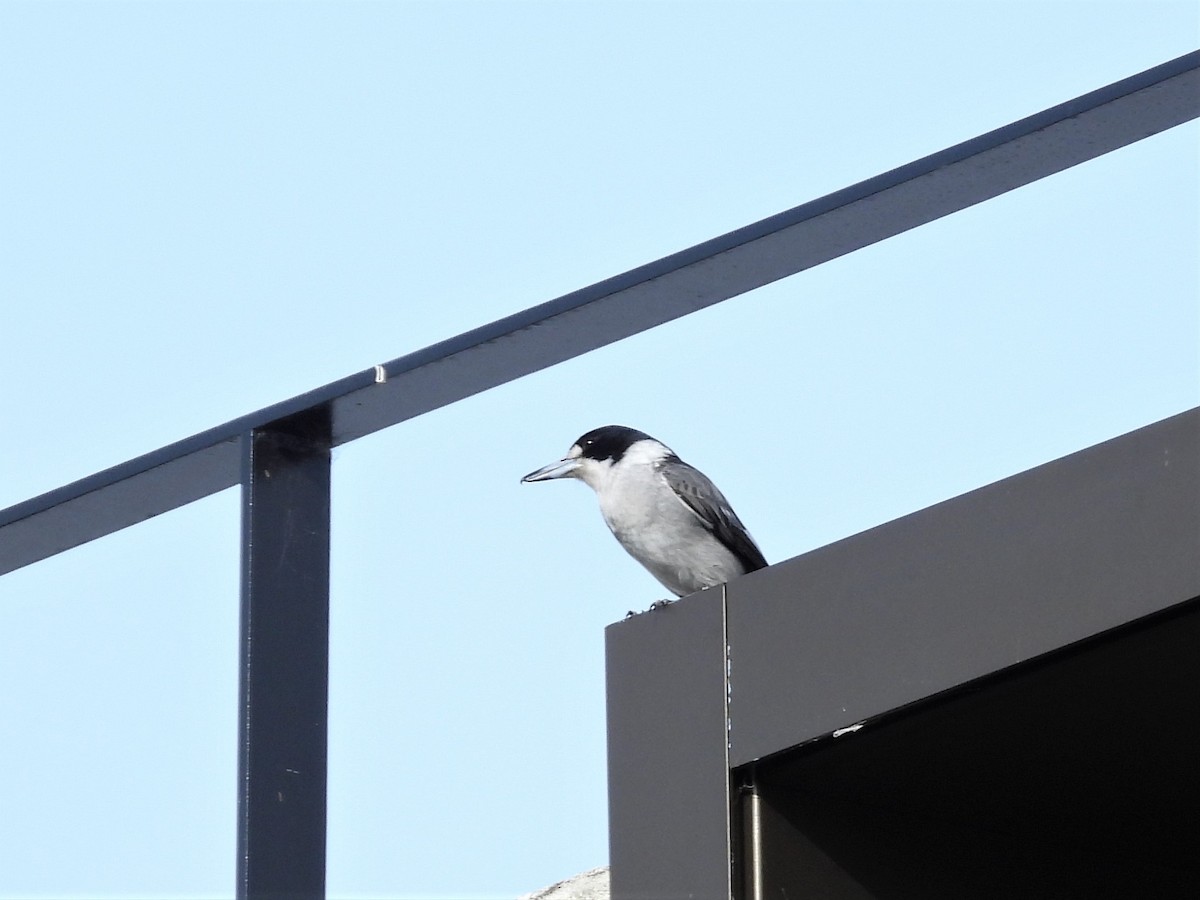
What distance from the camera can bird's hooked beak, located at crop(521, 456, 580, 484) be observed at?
317 inches

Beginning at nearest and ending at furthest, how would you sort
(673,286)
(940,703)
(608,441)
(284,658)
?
(284,658), (940,703), (673,286), (608,441)

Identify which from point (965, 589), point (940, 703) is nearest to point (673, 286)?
point (965, 589)

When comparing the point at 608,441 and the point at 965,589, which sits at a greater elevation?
the point at 608,441

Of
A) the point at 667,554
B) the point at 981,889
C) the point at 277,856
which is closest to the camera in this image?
the point at 277,856

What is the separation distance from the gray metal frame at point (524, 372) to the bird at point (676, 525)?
9.42 feet

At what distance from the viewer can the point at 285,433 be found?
13.7 feet

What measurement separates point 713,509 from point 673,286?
125 inches

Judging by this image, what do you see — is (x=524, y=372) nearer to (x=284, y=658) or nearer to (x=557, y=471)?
(x=284, y=658)

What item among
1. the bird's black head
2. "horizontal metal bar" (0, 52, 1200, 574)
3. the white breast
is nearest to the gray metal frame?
"horizontal metal bar" (0, 52, 1200, 574)

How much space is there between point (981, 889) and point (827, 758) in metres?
0.63

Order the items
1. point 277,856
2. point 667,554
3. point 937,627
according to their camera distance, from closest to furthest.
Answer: point 277,856
point 937,627
point 667,554

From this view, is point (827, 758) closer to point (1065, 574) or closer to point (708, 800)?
point (708, 800)

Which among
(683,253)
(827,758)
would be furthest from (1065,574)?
(683,253)

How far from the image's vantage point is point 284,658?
392 cm
